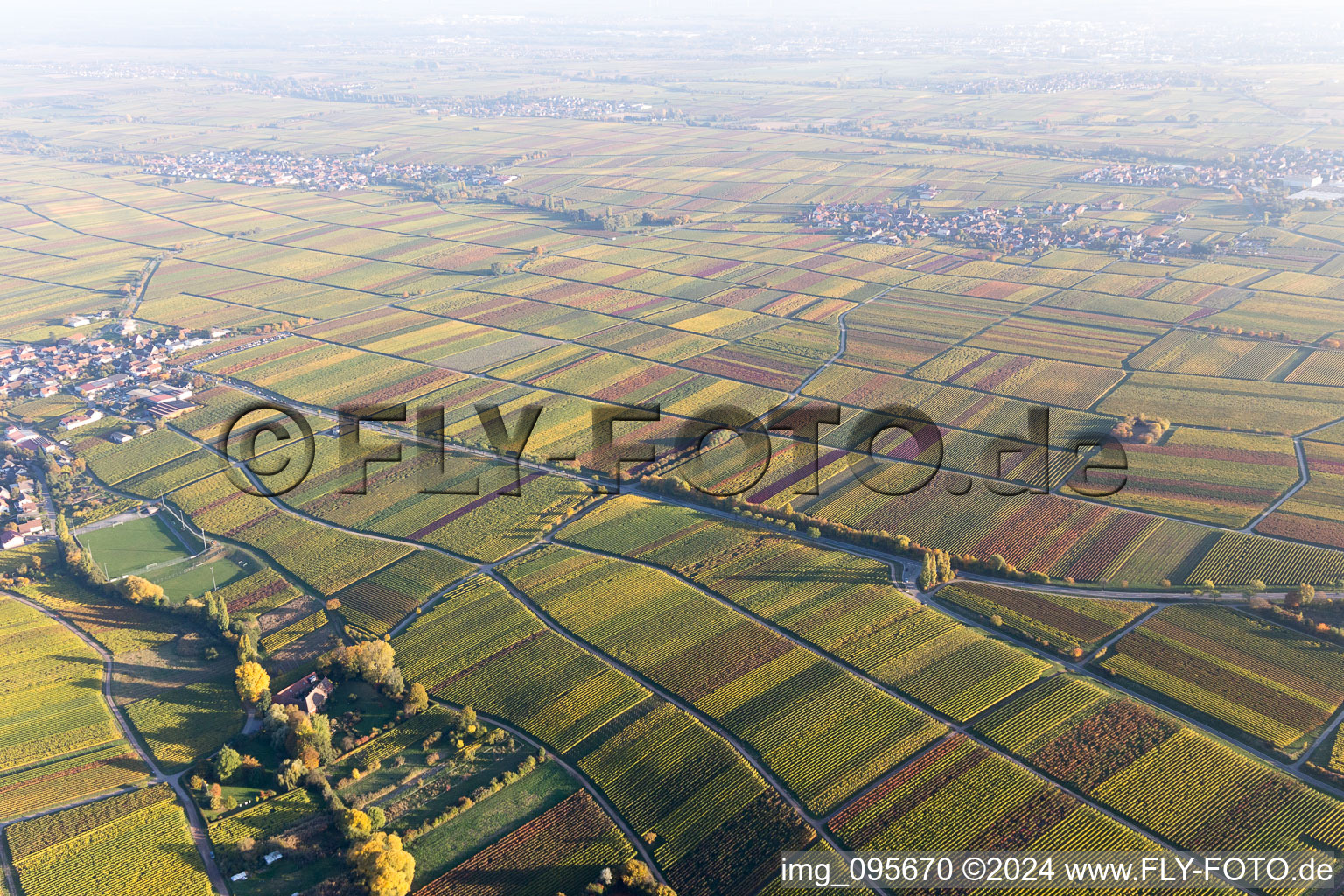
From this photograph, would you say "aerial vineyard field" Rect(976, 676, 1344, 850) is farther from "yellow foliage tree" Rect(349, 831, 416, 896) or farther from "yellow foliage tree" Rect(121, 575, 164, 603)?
"yellow foliage tree" Rect(121, 575, 164, 603)

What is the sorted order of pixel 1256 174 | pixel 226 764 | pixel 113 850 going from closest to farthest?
pixel 113 850, pixel 226 764, pixel 1256 174

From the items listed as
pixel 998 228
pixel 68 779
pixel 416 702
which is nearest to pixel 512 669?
pixel 416 702

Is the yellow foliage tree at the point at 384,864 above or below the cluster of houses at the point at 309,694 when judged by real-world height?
below

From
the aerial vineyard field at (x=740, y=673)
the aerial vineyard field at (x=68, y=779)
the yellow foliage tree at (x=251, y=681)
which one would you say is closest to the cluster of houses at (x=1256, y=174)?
the aerial vineyard field at (x=740, y=673)

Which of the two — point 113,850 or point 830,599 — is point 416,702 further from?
point 830,599

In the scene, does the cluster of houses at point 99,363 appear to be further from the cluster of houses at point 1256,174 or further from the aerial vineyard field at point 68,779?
the cluster of houses at point 1256,174

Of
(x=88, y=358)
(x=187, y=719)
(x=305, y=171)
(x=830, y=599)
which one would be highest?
(x=305, y=171)

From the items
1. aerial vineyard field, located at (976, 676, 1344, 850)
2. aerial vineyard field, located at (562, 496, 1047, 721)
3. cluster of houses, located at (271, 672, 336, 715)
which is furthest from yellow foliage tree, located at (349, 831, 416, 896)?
aerial vineyard field, located at (976, 676, 1344, 850)
